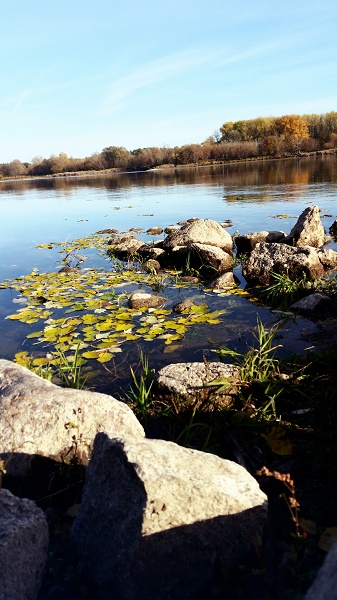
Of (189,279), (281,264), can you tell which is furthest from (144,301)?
(281,264)

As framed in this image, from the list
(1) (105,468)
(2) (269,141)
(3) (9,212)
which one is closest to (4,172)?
(2) (269,141)

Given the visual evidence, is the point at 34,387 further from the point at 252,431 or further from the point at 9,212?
the point at 9,212

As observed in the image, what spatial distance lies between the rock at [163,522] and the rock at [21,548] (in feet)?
0.90

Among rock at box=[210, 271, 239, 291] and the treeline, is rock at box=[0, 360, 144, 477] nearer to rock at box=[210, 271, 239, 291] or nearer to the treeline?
rock at box=[210, 271, 239, 291]

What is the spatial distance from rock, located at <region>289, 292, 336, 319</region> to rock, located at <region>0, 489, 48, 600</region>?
17.3 feet

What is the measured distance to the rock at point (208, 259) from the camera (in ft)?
32.9

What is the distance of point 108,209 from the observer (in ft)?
84.8

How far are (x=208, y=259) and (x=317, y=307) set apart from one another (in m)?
3.80

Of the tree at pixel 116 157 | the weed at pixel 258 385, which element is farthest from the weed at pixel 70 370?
the tree at pixel 116 157

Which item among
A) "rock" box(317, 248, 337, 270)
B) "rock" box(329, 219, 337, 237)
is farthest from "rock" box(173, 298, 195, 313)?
"rock" box(329, 219, 337, 237)

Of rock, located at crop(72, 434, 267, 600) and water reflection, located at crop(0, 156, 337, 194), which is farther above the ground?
water reflection, located at crop(0, 156, 337, 194)

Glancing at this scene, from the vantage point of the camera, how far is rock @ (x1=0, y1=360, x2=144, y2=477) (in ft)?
10.4

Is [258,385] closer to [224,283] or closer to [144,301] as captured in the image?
[144,301]

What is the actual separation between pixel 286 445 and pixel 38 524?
2.06 meters
